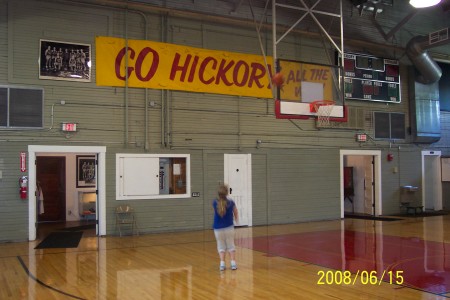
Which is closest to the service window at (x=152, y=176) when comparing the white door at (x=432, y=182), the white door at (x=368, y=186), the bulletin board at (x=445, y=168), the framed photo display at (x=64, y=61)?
the framed photo display at (x=64, y=61)

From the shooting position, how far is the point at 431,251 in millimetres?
9492

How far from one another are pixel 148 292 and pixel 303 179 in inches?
370

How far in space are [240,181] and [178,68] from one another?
3.88 metres

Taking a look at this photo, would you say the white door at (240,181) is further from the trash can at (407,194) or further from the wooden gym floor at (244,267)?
the trash can at (407,194)

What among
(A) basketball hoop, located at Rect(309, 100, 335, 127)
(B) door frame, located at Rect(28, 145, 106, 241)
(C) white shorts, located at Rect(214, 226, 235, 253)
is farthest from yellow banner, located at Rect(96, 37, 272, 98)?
(C) white shorts, located at Rect(214, 226, 235, 253)

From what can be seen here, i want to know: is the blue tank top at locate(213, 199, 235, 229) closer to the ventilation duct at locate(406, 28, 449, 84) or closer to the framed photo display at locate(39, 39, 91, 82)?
the framed photo display at locate(39, 39, 91, 82)

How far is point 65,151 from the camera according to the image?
11688 mm

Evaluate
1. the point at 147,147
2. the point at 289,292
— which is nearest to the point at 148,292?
the point at 289,292

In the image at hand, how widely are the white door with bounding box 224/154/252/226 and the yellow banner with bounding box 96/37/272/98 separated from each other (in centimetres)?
204

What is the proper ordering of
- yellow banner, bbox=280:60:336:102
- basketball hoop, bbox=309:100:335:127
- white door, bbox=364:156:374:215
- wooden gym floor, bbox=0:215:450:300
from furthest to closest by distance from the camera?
white door, bbox=364:156:374:215, basketball hoop, bbox=309:100:335:127, yellow banner, bbox=280:60:336:102, wooden gym floor, bbox=0:215:450:300

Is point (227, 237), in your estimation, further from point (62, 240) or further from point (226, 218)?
point (62, 240)

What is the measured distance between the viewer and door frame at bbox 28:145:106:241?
11.4 meters

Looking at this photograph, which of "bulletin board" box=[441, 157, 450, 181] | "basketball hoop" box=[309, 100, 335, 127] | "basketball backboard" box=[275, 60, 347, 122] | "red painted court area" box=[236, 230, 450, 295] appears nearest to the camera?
"red painted court area" box=[236, 230, 450, 295]
